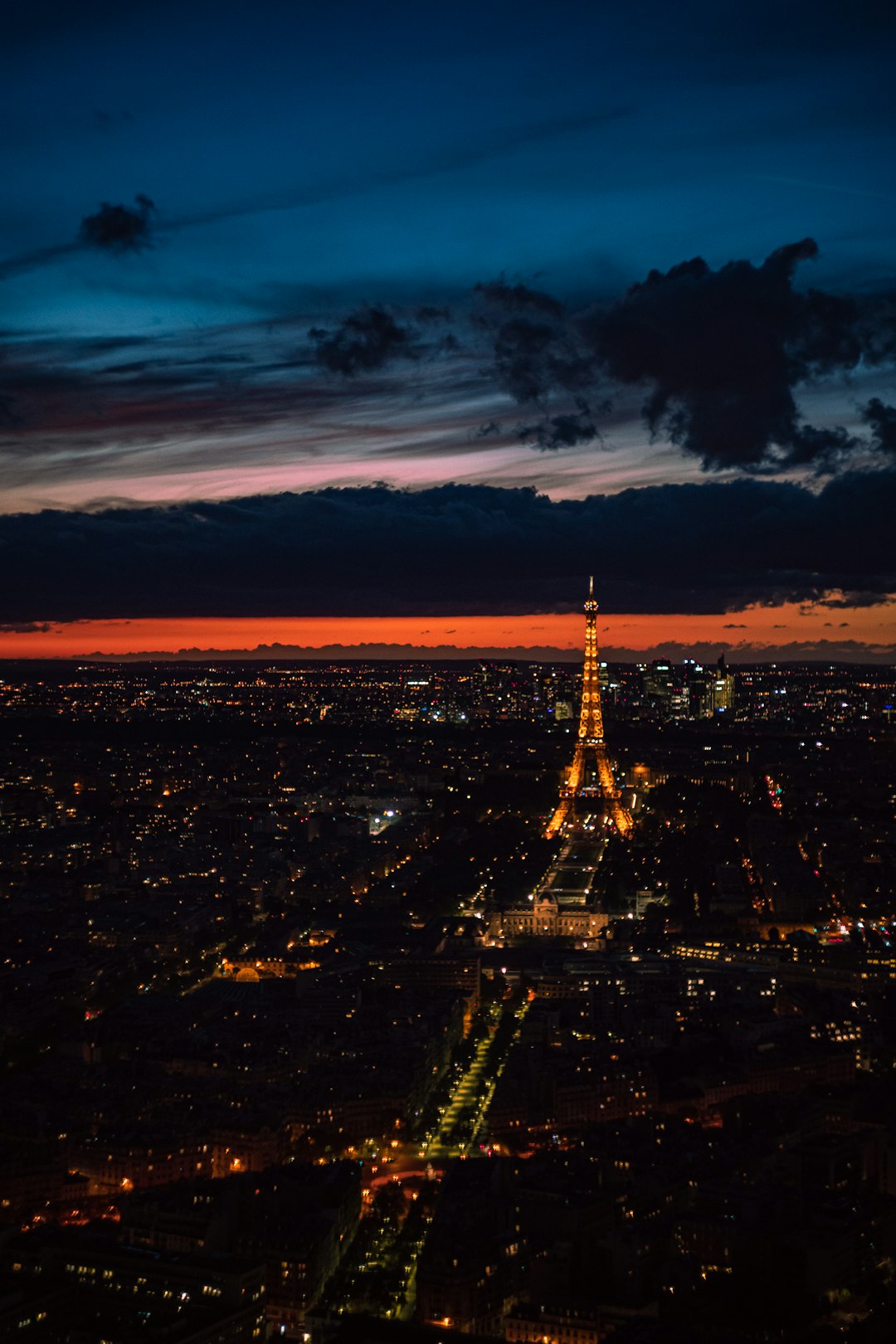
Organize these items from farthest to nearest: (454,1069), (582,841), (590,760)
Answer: (590,760), (582,841), (454,1069)

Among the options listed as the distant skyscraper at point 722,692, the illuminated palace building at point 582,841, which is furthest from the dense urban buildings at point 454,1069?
the distant skyscraper at point 722,692

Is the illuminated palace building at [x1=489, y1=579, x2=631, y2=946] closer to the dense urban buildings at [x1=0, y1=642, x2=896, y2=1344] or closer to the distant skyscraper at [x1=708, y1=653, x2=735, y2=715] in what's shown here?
the dense urban buildings at [x1=0, y1=642, x2=896, y2=1344]

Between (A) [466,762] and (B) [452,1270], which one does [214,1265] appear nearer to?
(B) [452,1270]

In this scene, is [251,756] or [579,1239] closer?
[579,1239]

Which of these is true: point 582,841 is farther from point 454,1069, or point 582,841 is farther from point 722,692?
point 722,692

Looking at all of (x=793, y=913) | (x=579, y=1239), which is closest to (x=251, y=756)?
(x=793, y=913)

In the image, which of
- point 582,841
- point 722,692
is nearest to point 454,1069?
point 582,841

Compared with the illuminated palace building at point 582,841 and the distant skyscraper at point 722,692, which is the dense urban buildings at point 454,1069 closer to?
the illuminated palace building at point 582,841
